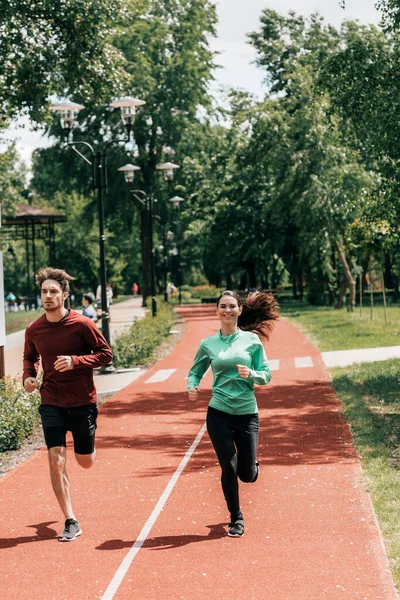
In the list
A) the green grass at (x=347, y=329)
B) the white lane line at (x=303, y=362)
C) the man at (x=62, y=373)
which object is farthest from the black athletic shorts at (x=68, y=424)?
the green grass at (x=347, y=329)

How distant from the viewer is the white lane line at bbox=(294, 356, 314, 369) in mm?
22561

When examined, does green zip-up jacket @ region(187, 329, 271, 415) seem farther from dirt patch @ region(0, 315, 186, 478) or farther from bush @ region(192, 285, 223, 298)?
bush @ region(192, 285, 223, 298)

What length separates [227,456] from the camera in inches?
290

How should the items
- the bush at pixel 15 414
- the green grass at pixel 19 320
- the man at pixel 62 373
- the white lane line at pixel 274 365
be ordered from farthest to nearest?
the green grass at pixel 19 320 → the white lane line at pixel 274 365 → the bush at pixel 15 414 → the man at pixel 62 373

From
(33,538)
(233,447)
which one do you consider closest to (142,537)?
(33,538)

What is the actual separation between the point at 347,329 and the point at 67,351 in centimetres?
2638

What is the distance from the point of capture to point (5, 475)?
10523mm

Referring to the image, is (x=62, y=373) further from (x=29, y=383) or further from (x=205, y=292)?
(x=205, y=292)

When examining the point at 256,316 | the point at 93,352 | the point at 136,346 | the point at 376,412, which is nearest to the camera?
the point at 93,352

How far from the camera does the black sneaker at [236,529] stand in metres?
7.33

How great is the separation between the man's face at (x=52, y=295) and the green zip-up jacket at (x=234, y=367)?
1174 mm

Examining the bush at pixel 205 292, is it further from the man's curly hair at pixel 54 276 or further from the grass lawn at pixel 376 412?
the man's curly hair at pixel 54 276

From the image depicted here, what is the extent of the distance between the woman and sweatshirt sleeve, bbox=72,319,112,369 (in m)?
0.71

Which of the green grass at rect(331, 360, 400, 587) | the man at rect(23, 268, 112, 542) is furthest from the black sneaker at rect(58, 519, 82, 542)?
the green grass at rect(331, 360, 400, 587)
